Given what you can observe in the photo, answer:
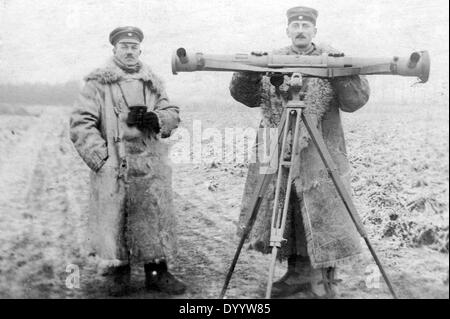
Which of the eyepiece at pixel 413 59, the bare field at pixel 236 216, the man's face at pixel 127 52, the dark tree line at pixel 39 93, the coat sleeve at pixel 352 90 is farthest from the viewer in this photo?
the dark tree line at pixel 39 93

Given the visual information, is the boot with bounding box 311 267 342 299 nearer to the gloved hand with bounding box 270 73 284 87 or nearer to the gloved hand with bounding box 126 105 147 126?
the gloved hand with bounding box 270 73 284 87

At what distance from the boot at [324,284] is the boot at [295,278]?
107 mm

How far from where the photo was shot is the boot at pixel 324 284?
432 cm

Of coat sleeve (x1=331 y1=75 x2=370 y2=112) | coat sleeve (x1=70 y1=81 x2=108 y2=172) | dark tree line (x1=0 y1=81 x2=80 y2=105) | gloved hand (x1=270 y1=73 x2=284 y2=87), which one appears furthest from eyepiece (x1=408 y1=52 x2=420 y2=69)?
dark tree line (x1=0 y1=81 x2=80 y2=105)

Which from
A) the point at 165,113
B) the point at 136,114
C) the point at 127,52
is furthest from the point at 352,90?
the point at 127,52

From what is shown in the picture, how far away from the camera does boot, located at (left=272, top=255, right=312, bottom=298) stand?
445 centimetres

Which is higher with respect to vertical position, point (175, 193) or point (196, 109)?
point (196, 109)

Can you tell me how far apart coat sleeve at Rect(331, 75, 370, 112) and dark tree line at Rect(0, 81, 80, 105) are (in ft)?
9.97

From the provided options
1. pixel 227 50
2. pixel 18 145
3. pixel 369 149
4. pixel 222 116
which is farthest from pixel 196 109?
pixel 18 145

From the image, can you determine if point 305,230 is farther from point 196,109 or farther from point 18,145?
point 18,145

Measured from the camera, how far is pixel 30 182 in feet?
23.9

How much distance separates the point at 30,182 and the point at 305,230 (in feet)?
15.1

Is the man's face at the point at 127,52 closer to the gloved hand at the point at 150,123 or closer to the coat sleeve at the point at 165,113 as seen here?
the coat sleeve at the point at 165,113

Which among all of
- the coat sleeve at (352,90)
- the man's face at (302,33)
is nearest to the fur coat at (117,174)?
the man's face at (302,33)
